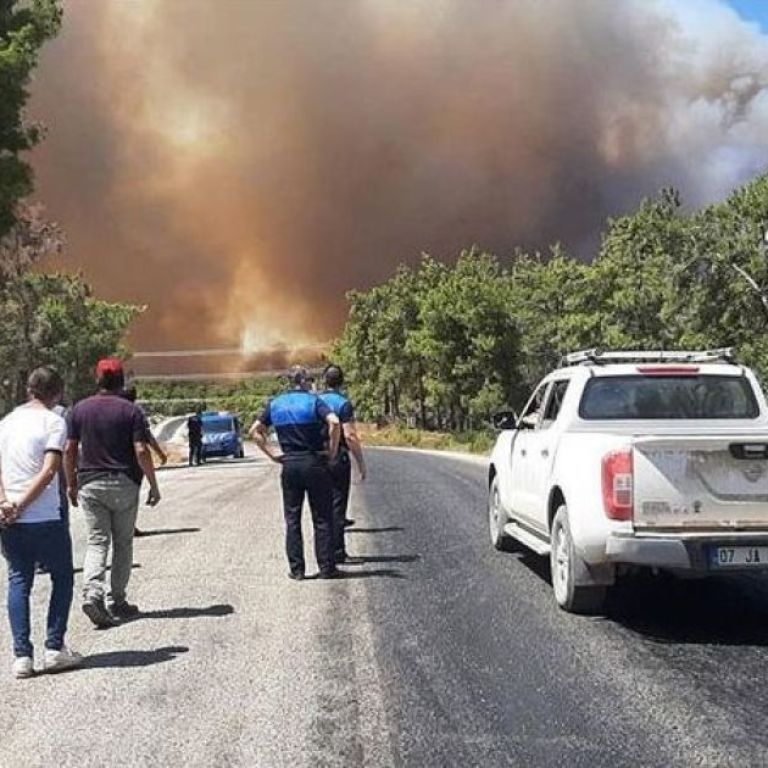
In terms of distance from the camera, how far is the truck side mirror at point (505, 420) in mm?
10555

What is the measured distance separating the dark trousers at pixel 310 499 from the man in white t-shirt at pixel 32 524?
303 cm

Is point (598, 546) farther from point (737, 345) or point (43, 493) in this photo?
point (737, 345)

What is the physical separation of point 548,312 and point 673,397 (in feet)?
211

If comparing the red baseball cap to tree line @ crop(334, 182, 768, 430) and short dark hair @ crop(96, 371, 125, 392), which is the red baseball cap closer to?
short dark hair @ crop(96, 371, 125, 392)

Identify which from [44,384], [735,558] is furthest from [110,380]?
[735,558]

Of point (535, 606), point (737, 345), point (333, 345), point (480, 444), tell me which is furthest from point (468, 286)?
point (535, 606)

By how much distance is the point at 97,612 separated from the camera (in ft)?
25.0

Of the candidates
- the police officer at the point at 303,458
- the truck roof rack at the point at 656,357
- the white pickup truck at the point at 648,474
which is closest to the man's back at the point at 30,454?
the police officer at the point at 303,458

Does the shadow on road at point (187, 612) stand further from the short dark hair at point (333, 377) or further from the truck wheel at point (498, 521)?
the truck wheel at point (498, 521)

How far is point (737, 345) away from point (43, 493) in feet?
144

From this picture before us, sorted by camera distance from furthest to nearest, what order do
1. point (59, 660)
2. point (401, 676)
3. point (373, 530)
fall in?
1. point (373, 530)
2. point (59, 660)
3. point (401, 676)

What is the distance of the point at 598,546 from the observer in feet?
24.1

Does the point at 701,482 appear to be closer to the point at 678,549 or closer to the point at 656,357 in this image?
the point at 678,549

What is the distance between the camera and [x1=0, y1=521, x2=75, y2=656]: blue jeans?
6441 mm
